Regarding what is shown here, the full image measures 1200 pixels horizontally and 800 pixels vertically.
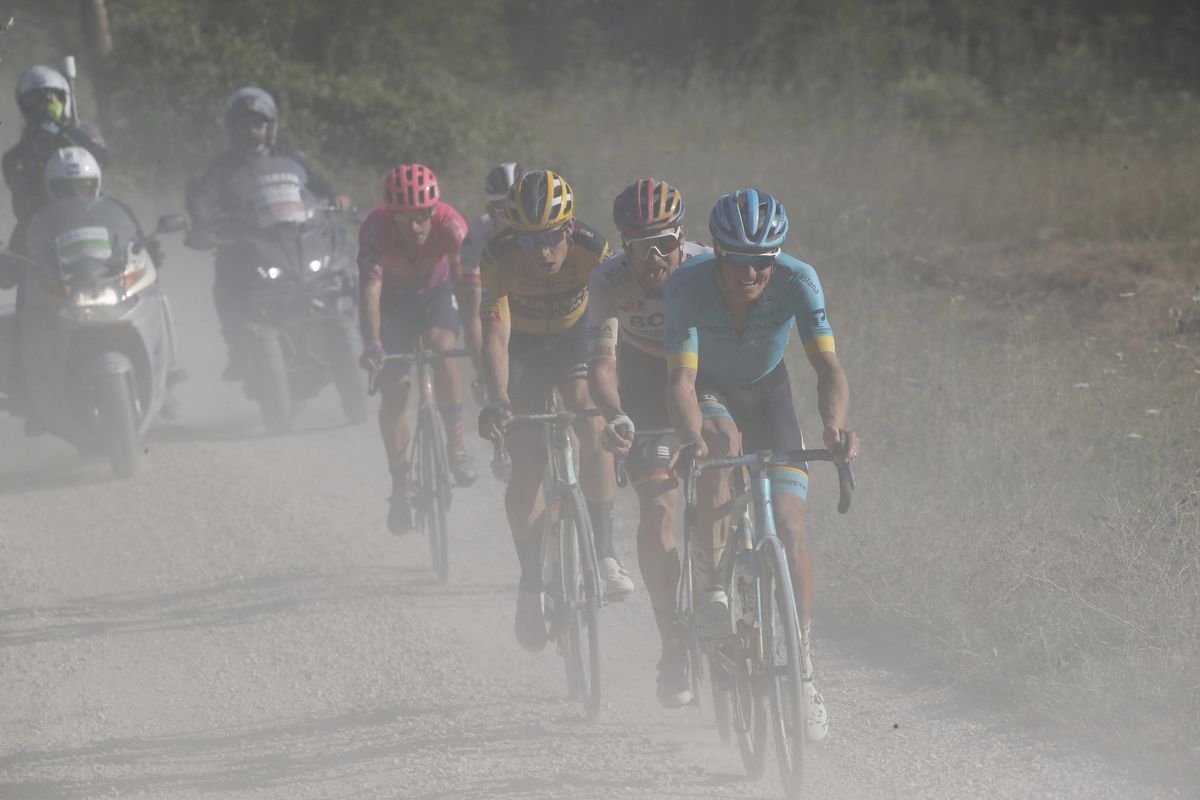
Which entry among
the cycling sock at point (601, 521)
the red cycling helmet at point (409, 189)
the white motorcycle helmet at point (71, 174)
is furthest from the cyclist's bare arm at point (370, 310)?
the white motorcycle helmet at point (71, 174)

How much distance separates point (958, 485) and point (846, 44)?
52.7 feet

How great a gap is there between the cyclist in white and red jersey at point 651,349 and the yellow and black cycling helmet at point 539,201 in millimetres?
386

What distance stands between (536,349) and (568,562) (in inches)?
43.0

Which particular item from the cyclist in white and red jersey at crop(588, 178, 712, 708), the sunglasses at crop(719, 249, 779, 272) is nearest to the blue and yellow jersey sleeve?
the sunglasses at crop(719, 249, 779, 272)

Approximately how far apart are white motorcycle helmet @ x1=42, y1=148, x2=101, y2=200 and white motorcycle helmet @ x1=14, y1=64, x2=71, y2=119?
154 centimetres

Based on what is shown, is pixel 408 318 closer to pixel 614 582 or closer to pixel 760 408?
pixel 614 582

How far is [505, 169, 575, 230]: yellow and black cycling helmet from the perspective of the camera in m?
6.27

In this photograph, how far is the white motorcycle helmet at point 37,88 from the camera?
11477 millimetres

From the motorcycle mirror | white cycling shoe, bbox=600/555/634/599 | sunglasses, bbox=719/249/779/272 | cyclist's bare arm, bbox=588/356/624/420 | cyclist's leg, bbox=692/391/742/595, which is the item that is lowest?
white cycling shoe, bbox=600/555/634/599

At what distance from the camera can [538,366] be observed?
6898 mm

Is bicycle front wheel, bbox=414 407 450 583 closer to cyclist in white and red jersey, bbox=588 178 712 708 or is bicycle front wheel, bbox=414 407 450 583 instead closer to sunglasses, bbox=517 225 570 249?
sunglasses, bbox=517 225 570 249

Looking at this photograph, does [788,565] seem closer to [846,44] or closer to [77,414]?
[77,414]

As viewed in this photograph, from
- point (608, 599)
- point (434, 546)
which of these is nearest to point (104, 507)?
point (434, 546)

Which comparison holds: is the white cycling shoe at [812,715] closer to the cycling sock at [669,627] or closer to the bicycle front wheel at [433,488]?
the cycling sock at [669,627]
